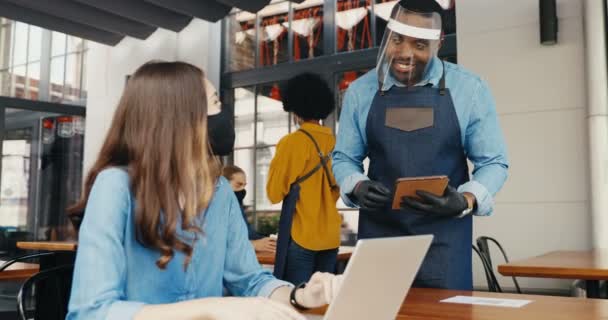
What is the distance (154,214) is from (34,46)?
715 cm

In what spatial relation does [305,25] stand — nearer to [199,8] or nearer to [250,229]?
[199,8]

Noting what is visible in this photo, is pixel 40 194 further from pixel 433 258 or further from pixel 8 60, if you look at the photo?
pixel 433 258

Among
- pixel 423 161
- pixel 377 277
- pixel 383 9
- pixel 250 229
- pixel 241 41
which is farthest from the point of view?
pixel 241 41

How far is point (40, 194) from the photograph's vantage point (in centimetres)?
669

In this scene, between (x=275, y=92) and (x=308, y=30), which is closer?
(x=308, y=30)

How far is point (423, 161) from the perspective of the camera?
77.7 inches

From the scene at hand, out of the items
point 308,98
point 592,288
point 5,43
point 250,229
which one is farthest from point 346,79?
point 5,43

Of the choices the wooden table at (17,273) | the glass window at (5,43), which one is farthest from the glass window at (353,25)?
the glass window at (5,43)

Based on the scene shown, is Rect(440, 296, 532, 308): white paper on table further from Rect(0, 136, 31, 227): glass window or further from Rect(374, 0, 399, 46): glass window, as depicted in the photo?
Rect(0, 136, 31, 227): glass window

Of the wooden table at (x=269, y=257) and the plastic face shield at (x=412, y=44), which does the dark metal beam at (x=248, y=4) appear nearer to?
the wooden table at (x=269, y=257)

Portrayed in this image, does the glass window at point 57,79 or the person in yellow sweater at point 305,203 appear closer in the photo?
the person in yellow sweater at point 305,203

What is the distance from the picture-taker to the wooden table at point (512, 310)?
1.24 meters

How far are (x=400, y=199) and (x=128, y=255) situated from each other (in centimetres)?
86

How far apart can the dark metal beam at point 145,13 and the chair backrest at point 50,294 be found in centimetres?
354
